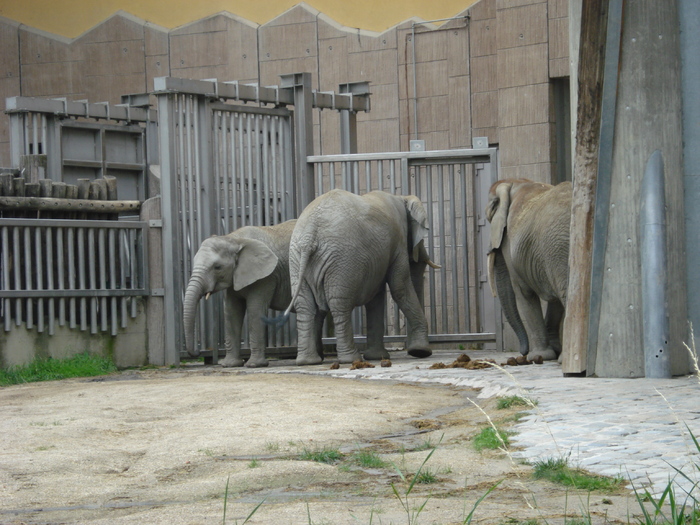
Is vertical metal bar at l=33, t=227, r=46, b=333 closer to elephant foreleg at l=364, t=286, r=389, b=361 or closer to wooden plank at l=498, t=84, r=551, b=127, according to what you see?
elephant foreleg at l=364, t=286, r=389, b=361

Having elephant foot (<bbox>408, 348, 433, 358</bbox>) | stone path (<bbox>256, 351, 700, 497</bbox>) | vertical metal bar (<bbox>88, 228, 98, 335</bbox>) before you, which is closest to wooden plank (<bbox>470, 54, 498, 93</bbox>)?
elephant foot (<bbox>408, 348, 433, 358</bbox>)

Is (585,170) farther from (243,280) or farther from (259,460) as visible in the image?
(243,280)

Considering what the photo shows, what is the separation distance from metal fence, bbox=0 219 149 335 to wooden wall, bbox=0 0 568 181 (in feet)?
16.3

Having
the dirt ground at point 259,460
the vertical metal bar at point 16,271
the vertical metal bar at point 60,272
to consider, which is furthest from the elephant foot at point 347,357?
the vertical metal bar at point 16,271

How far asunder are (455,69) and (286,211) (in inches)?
156

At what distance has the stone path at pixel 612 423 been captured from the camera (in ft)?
15.7

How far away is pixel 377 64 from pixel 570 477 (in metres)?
13.2

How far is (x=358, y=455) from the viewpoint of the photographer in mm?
5602

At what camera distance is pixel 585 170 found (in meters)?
8.66

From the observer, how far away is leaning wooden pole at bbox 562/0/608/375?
28.0ft

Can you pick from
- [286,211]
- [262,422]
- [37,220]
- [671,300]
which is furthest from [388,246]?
[262,422]

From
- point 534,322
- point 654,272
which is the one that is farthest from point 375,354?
point 654,272

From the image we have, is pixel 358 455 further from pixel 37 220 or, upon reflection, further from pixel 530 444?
pixel 37 220

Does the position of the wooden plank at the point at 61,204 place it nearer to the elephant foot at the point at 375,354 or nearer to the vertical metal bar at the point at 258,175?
the vertical metal bar at the point at 258,175
